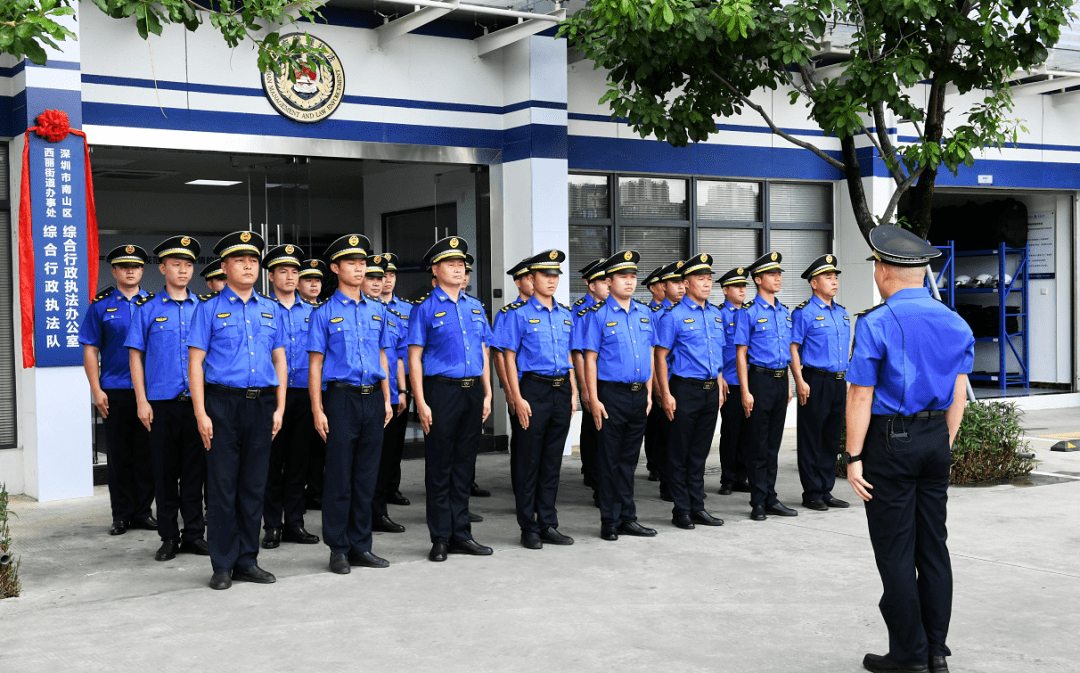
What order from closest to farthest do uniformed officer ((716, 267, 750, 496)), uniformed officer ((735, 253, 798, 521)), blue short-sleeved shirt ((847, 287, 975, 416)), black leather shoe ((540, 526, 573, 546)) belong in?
blue short-sleeved shirt ((847, 287, 975, 416)) → black leather shoe ((540, 526, 573, 546)) → uniformed officer ((735, 253, 798, 521)) → uniformed officer ((716, 267, 750, 496))

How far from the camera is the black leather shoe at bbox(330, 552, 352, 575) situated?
6.14 m

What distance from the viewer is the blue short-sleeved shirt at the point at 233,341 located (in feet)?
19.0

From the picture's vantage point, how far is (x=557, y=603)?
17.9 feet

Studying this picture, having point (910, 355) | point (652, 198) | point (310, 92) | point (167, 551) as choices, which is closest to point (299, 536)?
point (167, 551)

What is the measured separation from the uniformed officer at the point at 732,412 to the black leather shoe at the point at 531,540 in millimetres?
2314

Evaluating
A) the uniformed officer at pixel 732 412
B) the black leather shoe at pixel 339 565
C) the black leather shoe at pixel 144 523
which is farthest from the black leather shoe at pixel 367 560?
the uniformed officer at pixel 732 412

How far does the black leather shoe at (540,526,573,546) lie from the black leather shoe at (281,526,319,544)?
147cm

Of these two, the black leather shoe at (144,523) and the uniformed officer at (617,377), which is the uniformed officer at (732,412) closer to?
the uniformed officer at (617,377)

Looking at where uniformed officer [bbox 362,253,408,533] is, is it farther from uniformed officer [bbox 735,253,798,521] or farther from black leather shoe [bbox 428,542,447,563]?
uniformed officer [bbox 735,253,798,521]

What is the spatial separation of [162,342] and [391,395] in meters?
1.84

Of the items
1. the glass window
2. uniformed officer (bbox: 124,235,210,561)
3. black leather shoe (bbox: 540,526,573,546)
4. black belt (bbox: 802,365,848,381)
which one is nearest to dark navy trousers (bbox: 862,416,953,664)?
black leather shoe (bbox: 540,526,573,546)

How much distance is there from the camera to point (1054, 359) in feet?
52.3

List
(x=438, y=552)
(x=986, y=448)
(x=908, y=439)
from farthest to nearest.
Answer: (x=986, y=448) → (x=438, y=552) → (x=908, y=439)

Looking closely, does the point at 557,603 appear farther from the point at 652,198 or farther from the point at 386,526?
the point at 652,198
